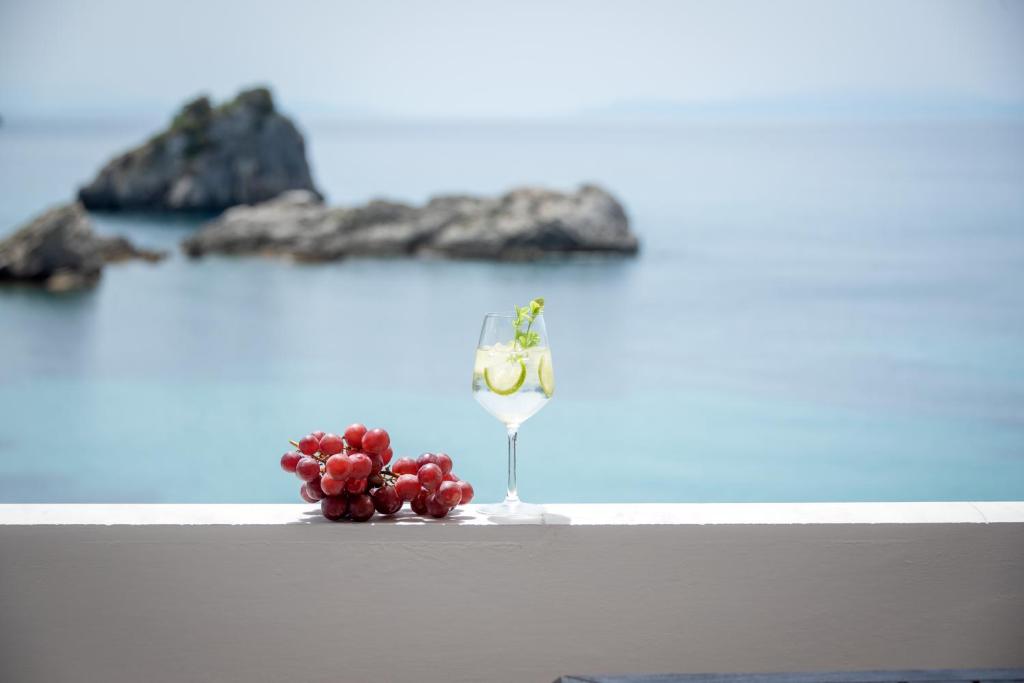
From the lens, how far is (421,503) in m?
1.47

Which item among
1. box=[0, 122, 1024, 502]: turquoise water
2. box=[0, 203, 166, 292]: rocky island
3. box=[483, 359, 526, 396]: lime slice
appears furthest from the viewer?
box=[0, 203, 166, 292]: rocky island

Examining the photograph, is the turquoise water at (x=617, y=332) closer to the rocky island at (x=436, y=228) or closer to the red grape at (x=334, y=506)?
the rocky island at (x=436, y=228)

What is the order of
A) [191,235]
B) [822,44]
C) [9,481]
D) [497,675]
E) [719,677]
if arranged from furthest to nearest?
[191,235] → [822,44] → [9,481] → [497,675] → [719,677]

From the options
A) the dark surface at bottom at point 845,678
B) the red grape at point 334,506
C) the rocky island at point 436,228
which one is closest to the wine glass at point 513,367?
the red grape at point 334,506

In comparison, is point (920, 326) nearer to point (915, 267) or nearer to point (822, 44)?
point (915, 267)

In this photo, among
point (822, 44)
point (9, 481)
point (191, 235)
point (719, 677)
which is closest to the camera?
point (719, 677)

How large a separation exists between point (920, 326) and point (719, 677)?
37.2 feet

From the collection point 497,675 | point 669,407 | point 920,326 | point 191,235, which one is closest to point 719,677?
point 497,675

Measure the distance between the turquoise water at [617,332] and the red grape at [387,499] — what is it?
8734 mm

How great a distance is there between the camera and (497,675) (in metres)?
1.46

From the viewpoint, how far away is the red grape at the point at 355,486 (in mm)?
1429

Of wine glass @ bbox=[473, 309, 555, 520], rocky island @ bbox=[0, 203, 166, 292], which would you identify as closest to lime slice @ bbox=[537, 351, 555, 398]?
wine glass @ bbox=[473, 309, 555, 520]

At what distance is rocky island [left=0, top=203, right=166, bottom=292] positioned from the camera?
472 inches

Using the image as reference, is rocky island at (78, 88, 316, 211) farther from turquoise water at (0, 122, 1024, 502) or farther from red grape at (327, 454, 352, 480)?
red grape at (327, 454, 352, 480)
